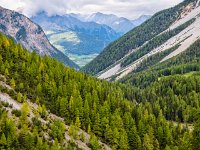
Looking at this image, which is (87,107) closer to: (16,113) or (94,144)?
(94,144)

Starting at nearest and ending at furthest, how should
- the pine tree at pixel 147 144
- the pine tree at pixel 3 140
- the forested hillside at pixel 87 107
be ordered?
the pine tree at pixel 3 140, the forested hillside at pixel 87 107, the pine tree at pixel 147 144

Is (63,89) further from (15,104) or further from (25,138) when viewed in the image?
(25,138)

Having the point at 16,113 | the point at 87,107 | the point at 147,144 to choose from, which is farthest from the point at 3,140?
the point at 147,144

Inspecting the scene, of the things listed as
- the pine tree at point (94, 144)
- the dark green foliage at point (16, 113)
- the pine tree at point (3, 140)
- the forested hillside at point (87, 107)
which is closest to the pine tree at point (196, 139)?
the forested hillside at point (87, 107)

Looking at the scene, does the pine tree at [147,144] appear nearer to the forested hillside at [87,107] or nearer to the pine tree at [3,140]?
the forested hillside at [87,107]

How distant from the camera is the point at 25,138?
101562 millimetres

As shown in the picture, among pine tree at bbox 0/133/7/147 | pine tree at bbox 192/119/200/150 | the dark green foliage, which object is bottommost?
pine tree at bbox 0/133/7/147

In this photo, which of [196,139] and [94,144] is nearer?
[94,144]

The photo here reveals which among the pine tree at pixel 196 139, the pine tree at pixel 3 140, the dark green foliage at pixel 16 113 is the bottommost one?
the pine tree at pixel 3 140

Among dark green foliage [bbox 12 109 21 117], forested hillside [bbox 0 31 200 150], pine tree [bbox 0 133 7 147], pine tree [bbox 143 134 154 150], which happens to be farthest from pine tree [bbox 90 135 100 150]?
pine tree [bbox 0 133 7 147]

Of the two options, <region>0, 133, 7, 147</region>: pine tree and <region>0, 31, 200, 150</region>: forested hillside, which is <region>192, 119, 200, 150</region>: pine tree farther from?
<region>0, 133, 7, 147</region>: pine tree

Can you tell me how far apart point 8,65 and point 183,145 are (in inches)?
2761

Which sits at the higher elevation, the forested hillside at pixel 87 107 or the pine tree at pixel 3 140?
the forested hillside at pixel 87 107

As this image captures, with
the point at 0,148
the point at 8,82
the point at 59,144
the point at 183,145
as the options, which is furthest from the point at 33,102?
the point at 183,145
